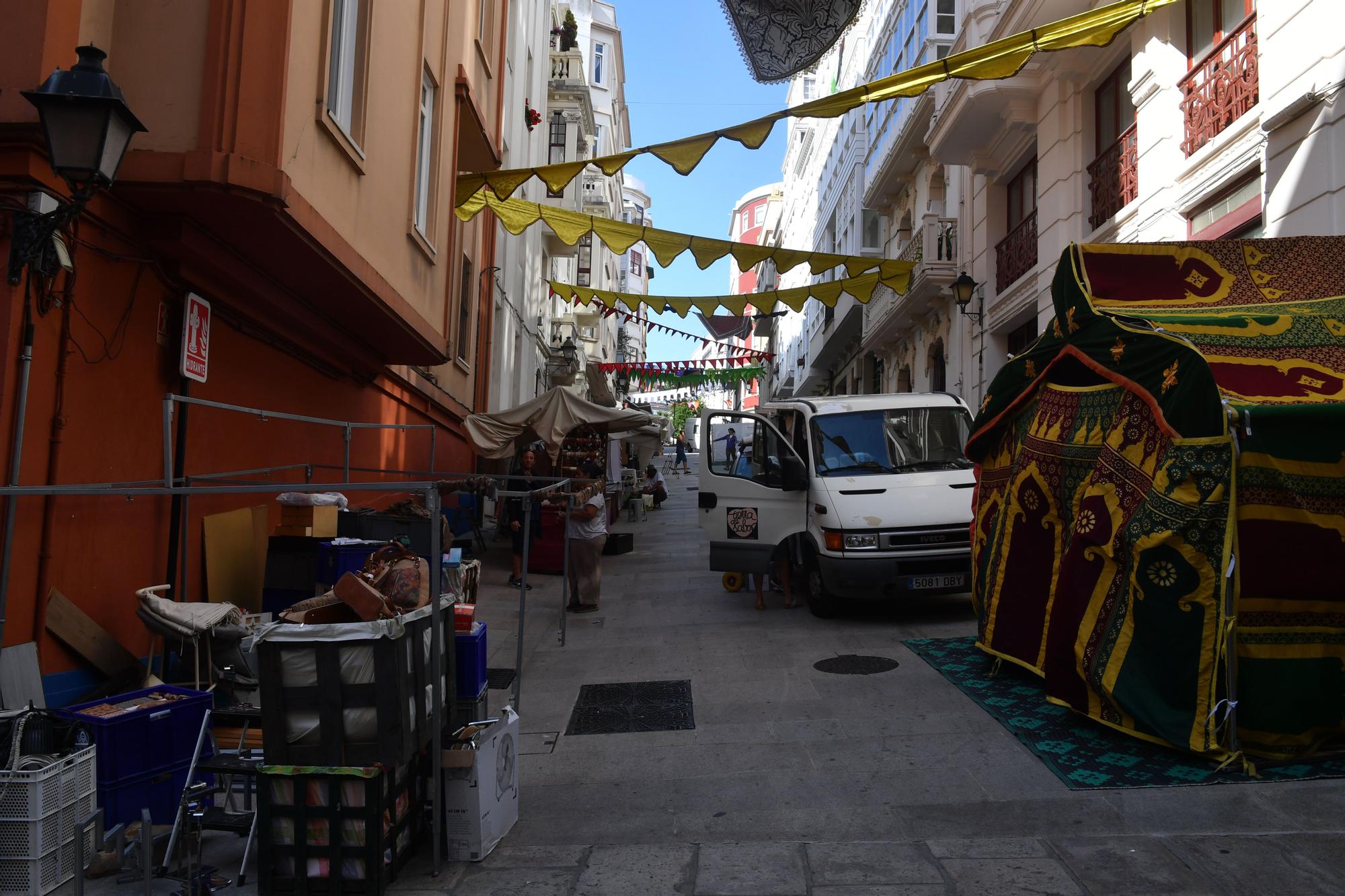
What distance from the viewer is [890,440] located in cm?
1020

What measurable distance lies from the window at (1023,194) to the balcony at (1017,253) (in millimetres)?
204

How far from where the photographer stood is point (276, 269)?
7.32 m

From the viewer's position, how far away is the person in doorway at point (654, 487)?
26.7 m

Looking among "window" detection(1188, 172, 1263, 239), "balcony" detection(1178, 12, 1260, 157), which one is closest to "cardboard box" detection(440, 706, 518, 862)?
"window" detection(1188, 172, 1263, 239)

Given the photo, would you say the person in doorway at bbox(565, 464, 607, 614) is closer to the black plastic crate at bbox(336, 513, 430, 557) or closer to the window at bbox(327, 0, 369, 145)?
the black plastic crate at bbox(336, 513, 430, 557)

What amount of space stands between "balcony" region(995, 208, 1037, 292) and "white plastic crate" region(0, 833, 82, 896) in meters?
14.7

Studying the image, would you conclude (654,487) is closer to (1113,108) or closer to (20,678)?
(1113,108)

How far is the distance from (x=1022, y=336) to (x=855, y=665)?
1064 centimetres

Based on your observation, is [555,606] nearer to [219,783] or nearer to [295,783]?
[219,783]

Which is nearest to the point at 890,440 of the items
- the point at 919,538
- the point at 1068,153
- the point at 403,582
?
the point at 919,538

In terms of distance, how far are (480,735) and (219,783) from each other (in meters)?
1.48

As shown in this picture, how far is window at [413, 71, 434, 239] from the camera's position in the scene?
35.9 ft

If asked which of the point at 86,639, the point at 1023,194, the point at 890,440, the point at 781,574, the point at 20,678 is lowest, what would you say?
the point at 20,678

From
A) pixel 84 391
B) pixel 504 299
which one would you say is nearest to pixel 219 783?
pixel 84 391
